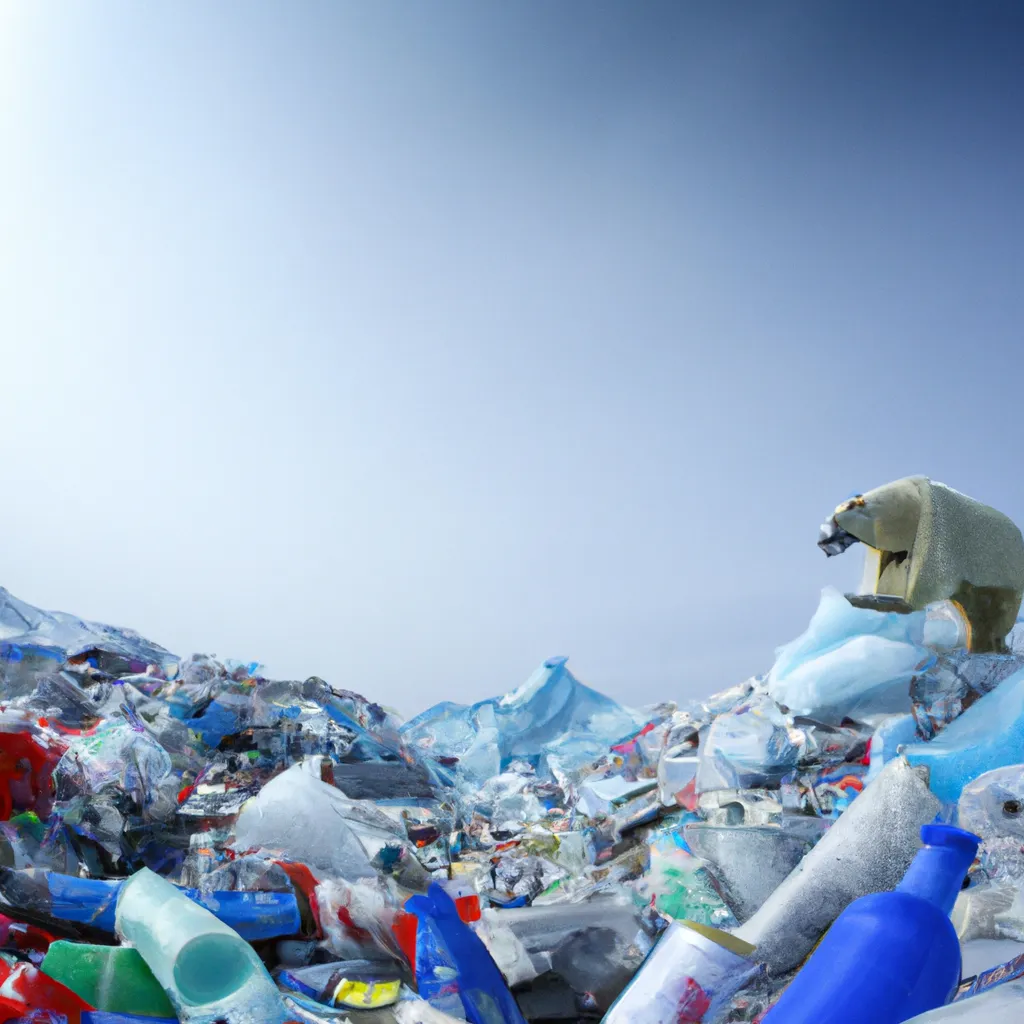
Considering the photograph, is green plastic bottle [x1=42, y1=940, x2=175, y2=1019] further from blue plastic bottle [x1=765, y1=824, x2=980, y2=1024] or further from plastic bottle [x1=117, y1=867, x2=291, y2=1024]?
blue plastic bottle [x1=765, y1=824, x2=980, y2=1024]

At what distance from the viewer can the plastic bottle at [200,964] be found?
4.08 ft

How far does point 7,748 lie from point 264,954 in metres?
1.38

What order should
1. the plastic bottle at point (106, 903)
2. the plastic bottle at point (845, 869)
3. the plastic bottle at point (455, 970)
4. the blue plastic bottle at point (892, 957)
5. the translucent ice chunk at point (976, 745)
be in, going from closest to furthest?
the blue plastic bottle at point (892, 957)
the plastic bottle at point (455, 970)
the plastic bottle at point (845, 869)
the plastic bottle at point (106, 903)
the translucent ice chunk at point (976, 745)

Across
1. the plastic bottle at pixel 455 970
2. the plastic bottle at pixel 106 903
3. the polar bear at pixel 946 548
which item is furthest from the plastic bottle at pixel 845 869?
the polar bear at pixel 946 548

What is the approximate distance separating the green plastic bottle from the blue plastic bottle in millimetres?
1021

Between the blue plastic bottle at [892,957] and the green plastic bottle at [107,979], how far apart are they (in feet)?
3.35

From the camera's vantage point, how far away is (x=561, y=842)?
3.11 m

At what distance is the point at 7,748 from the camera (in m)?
2.50

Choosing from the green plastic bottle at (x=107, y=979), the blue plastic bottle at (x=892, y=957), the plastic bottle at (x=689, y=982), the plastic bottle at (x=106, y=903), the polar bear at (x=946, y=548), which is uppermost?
the polar bear at (x=946, y=548)

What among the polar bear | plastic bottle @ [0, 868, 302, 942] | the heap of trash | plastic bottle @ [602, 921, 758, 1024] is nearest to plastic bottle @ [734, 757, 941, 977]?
the heap of trash

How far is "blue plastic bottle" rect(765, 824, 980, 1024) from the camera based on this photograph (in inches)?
40.3

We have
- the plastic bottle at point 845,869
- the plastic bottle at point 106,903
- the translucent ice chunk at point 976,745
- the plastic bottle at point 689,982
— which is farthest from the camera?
the translucent ice chunk at point 976,745

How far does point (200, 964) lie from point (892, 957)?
1108 millimetres

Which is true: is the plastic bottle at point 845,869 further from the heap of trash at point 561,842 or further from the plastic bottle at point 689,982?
the plastic bottle at point 689,982
